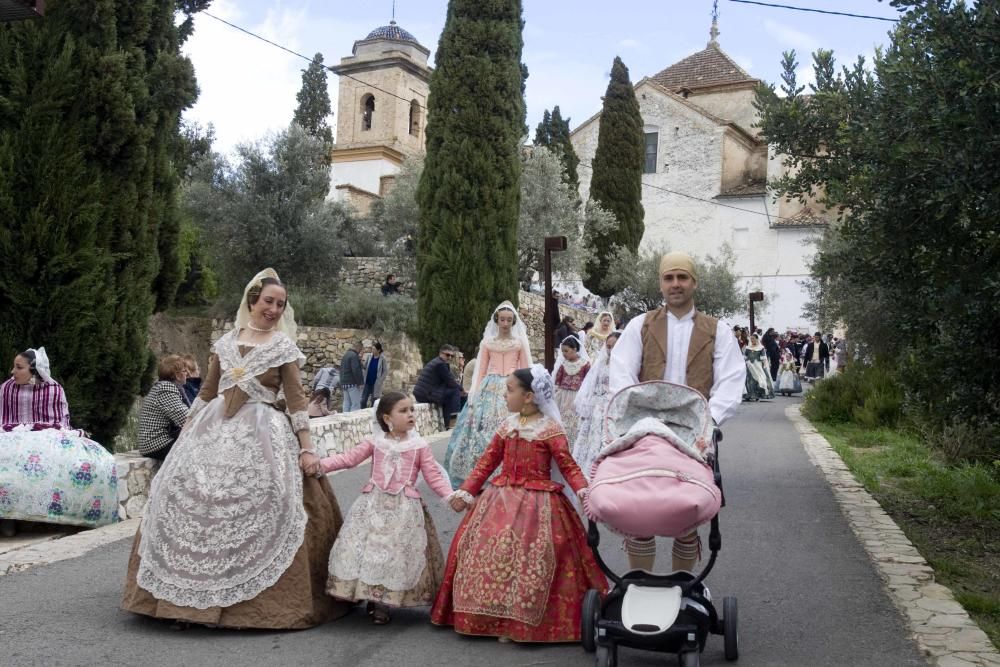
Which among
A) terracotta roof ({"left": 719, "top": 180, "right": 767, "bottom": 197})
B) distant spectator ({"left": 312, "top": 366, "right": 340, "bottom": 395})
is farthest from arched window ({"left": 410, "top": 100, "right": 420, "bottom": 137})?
distant spectator ({"left": 312, "top": 366, "right": 340, "bottom": 395})

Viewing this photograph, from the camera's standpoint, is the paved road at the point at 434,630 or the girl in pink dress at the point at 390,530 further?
the girl in pink dress at the point at 390,530

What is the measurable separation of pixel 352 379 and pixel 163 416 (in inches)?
390

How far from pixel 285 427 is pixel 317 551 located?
2.41 feet

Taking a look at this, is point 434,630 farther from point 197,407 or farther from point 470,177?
point 470,177

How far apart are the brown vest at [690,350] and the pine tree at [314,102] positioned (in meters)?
47.5

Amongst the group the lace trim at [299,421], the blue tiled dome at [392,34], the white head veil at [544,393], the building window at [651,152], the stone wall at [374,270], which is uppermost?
the blue tiled dome at [392,34]

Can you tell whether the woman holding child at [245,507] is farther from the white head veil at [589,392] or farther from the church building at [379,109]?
the church building at [379,109]

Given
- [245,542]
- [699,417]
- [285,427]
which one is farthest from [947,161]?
[245,542]

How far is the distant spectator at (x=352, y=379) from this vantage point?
1891 cm

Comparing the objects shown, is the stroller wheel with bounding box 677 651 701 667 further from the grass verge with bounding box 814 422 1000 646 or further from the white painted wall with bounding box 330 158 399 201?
the white painted wall with bounding box 330 158 399 201

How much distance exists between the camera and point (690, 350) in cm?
555

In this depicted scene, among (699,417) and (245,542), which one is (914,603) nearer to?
(699,417)

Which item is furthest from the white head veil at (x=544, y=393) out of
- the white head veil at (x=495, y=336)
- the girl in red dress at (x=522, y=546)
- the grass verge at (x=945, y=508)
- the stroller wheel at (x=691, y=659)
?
the white head veil at (x=495, y=336)

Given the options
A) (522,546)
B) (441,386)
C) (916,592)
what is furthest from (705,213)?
(522,546)
